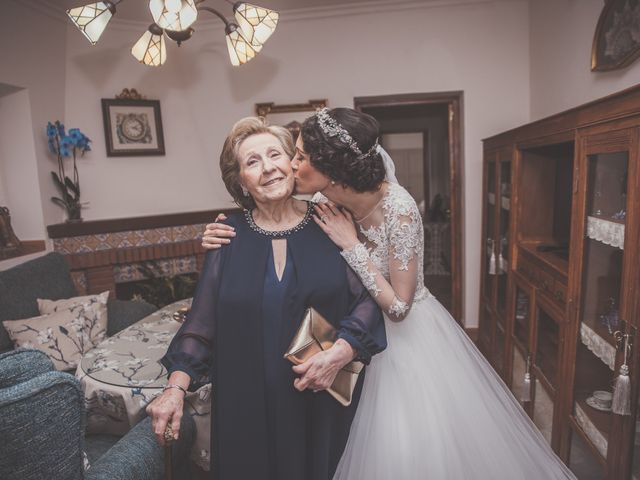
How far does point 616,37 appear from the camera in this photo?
7.00 ft

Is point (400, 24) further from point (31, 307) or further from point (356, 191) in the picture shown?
point (31, 307)

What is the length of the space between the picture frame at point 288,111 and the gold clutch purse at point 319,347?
2.75m

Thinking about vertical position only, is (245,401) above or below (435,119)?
below

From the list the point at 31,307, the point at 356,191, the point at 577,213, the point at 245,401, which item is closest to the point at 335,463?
the point at 245,401

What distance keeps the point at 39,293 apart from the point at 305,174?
204cm

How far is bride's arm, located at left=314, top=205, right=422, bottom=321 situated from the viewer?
125 centimetres

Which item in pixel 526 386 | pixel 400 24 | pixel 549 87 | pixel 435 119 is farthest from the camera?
pixel 435 119

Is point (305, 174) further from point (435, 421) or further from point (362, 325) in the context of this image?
point (435, 421)

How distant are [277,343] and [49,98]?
3012mm

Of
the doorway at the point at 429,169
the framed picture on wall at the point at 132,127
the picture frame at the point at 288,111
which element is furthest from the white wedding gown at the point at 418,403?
the doorway at the point at 429,169

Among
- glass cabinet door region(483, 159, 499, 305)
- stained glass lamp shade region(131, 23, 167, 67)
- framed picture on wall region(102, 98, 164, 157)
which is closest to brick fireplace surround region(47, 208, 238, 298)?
framed picture on wall region(102, 98, 164, 157)

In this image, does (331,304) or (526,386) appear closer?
(331,304)

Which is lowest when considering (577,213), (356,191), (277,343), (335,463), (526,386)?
(526,386)

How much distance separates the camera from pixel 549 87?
3082 mm
